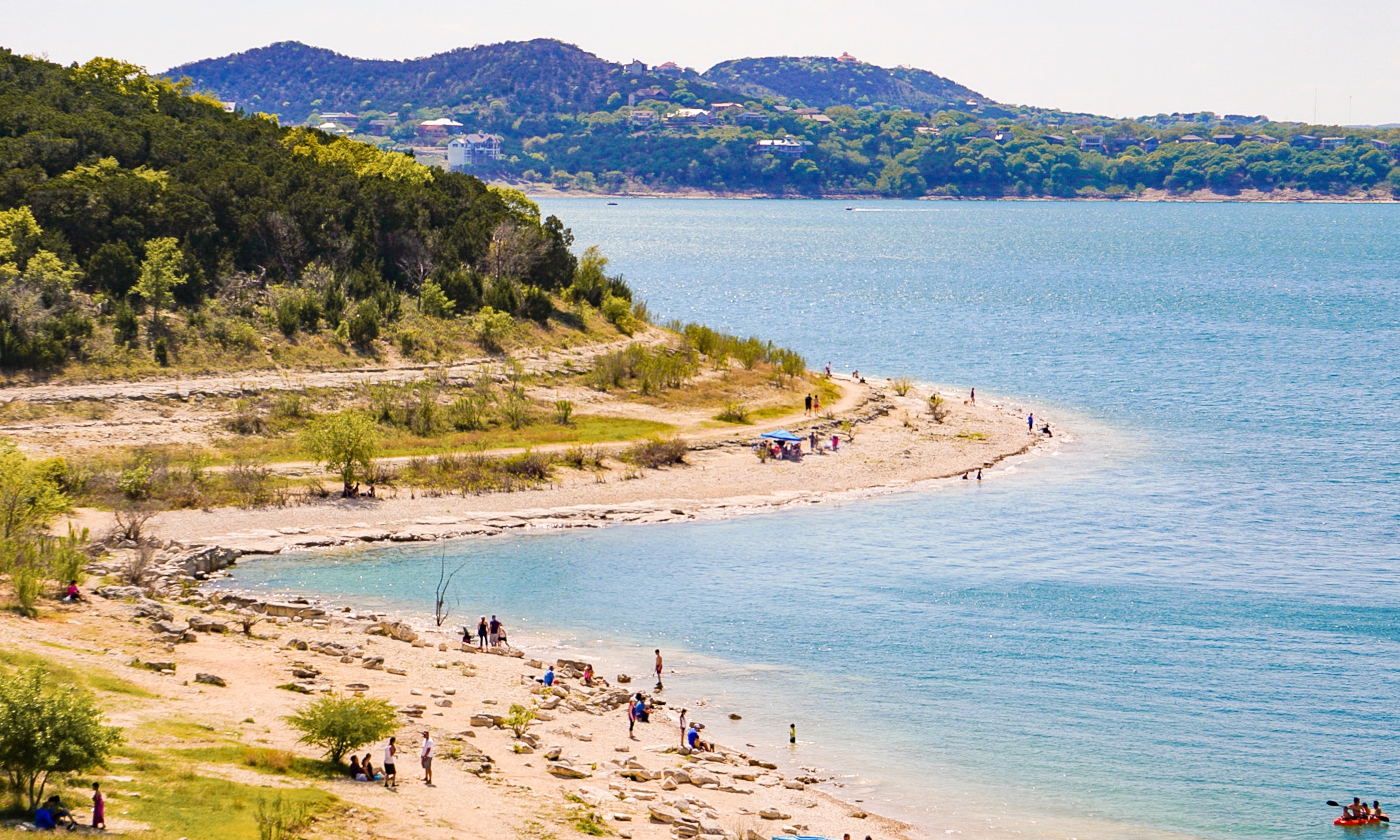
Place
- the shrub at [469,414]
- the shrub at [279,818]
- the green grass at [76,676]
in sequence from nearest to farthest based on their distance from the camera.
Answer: the shrub at [279,818] < the green grass at [76,676] < the shrub at [469,414]

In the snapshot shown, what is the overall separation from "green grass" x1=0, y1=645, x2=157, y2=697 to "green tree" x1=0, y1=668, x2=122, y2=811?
212 inches

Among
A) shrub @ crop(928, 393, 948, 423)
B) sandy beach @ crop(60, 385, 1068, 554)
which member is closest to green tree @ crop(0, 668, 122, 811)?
sandy beach @ crop(60, 385, 1068, 554)

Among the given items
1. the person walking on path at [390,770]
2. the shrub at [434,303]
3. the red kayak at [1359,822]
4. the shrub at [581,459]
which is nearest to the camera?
the person walking on path at [390,770]

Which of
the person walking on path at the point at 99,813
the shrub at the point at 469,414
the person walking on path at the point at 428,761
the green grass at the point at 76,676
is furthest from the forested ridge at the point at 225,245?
the person walking on path at the point at 99,813

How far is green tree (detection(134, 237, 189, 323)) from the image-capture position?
6300 centimetres

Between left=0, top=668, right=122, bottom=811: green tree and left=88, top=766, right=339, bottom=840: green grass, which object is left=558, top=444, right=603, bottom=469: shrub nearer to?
left=88, top=766, right=339, bottom=840: green grass

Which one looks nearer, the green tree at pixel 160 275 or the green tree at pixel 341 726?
the green tree at pixel 341 726

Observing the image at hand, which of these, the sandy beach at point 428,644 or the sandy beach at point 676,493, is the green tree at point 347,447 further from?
the sandy beach at point 676,493

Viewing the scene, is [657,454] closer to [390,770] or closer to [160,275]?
[160,275]

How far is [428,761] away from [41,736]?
7.79m

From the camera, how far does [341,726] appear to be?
25609 mm

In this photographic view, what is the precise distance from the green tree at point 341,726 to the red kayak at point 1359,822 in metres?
20.9

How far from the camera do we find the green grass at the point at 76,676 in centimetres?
2691

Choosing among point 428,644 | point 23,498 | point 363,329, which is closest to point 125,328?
point 363,329
